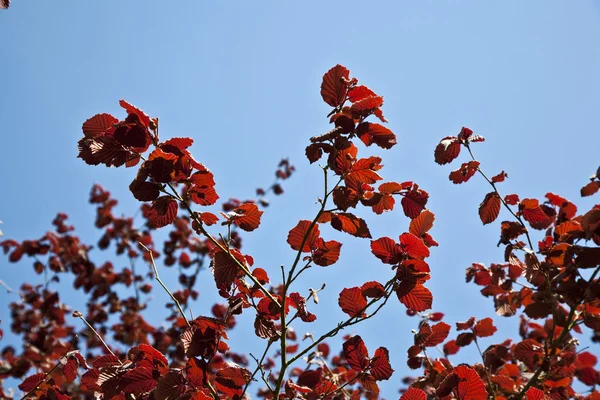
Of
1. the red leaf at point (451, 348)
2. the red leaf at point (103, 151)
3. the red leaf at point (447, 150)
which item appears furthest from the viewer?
the red leaf at point (451, 348)

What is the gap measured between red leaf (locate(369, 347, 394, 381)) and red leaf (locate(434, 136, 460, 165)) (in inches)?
33.5

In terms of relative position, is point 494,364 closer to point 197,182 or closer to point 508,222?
point 508,222

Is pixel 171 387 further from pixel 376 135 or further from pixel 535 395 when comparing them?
pixel 535 395

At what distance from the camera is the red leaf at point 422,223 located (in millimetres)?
1729

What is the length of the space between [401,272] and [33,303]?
6452 millimetres

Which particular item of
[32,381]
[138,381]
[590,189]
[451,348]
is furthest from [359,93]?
[451,348]

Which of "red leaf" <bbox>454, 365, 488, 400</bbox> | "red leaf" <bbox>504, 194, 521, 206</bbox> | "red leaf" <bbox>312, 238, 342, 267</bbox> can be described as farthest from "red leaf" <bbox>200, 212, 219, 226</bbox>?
"red leaf" <bbox>504, 194, 521, 206</bbox>

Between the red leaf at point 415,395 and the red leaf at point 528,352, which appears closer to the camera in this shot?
the red leaf at point 415,395

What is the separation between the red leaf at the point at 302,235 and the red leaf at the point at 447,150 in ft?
2.32

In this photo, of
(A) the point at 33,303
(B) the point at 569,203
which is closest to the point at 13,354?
(A) the point at 33,303

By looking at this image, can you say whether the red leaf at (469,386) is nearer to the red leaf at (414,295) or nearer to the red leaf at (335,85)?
the red leaf at (414,295)

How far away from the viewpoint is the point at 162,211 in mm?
1589

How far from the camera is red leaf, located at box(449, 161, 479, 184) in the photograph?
87.4 inches

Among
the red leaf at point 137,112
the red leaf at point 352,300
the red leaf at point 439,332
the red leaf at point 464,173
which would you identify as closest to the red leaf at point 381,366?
the red leaf at point 352,300
